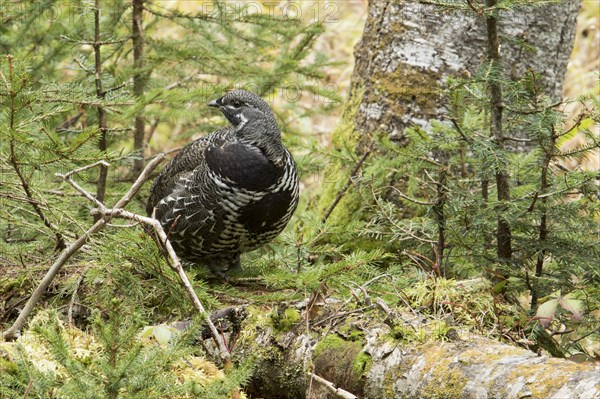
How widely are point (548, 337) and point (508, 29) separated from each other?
299 cm

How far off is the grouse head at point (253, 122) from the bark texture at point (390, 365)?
118cm

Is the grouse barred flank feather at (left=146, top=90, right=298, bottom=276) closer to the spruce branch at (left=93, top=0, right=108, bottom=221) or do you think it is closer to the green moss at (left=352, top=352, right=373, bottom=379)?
the spruce branch at (left=93, top=0, right=108, bottom=221)

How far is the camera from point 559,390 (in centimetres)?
260

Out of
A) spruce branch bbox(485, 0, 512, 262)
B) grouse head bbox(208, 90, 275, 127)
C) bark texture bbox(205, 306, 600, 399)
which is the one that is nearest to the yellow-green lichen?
bark texture bbox(205, 306, 600, 399)

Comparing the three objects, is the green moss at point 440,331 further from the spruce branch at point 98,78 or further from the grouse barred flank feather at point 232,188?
the spruce branch at point 98,78

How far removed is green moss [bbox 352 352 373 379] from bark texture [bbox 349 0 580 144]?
284 centimetres

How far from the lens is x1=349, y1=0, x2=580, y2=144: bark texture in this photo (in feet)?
19.1

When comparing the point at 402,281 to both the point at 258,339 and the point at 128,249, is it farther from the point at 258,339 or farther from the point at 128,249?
the point at 128,249

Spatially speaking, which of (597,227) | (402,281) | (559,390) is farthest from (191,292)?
(597,227)

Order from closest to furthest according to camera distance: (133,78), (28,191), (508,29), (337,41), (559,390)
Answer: (559,390) → (28,191) → (508,29) → (133,78) → (337,41)

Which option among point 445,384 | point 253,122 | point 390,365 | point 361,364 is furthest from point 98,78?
point 445,384

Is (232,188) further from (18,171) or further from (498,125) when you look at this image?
(498,125)

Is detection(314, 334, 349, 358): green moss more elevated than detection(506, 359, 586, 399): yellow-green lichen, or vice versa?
detection(506, 359, 586, 399): yellow-green lichen

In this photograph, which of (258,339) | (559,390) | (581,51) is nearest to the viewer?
(559,390)
